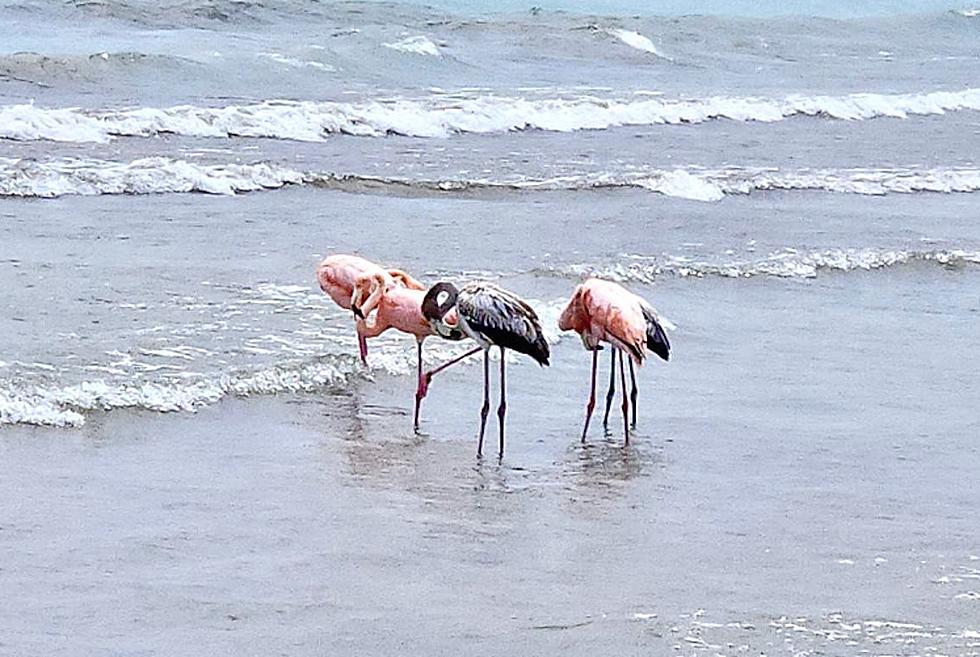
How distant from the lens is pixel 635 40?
45625mm

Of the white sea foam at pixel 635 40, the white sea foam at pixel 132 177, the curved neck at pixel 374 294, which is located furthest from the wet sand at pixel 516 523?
the white sea foam at pixel 635 40

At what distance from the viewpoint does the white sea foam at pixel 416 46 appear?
37438mm

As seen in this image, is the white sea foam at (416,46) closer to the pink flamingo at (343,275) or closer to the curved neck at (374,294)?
the pink flamingo at (343,275)

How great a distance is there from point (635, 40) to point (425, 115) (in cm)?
2088

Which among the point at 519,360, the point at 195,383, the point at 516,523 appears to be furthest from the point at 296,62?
the point at 516,523

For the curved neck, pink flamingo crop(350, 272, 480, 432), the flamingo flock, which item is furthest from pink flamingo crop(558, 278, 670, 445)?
the curved neck

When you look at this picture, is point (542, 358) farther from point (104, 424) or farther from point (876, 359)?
point (876, 359)

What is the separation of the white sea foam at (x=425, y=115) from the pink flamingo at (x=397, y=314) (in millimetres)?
12506

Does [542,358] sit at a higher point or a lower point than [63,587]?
higher

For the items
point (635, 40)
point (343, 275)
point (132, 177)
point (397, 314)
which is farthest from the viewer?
point (635, 40)

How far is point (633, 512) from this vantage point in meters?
7.18

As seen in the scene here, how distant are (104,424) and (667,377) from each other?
3.19m

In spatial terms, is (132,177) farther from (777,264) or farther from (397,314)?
(397,314)

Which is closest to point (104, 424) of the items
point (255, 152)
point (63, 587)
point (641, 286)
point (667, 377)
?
point (63, 587)
